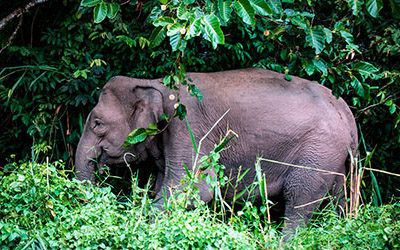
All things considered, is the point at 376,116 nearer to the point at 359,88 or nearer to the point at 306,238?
the point at 359,88

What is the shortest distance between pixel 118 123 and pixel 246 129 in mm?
1101

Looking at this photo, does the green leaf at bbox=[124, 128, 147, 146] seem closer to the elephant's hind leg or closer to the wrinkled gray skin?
the wrinkled gray skin

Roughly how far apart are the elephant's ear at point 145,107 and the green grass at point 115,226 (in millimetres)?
1351

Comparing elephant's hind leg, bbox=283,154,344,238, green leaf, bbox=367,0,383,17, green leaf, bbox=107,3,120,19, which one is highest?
green leaf, bbox=107,3,120,19

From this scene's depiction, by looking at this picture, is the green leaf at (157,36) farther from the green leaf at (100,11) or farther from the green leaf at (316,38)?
the green leaf at (316,38)

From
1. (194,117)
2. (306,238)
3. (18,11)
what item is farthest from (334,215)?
(18,11)

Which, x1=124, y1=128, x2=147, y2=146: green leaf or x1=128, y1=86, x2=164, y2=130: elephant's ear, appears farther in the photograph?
x1=128, y1=86, x2=164, y2=130: elephant's ear

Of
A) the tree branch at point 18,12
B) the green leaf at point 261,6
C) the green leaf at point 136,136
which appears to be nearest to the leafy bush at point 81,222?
the green leaf at point 136,136

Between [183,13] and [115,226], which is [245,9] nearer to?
[183,13]

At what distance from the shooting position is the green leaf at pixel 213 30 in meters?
5.18

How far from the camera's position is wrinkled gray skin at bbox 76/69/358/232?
719 cm

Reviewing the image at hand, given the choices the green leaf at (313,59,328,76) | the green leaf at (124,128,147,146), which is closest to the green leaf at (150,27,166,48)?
the green leaf at (124,128,147,146)

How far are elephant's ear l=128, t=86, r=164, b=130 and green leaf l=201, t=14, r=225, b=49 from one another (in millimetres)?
2133

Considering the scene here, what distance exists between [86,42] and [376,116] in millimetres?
2950
